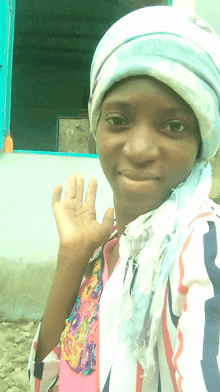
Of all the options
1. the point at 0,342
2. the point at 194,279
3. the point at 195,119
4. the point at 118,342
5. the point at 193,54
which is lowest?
the point at 0,342

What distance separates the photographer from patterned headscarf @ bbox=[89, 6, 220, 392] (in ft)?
1.80

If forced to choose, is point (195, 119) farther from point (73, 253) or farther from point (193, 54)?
point (73, 253)

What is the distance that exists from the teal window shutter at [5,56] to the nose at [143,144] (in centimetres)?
174

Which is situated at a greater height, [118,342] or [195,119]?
[195,119]

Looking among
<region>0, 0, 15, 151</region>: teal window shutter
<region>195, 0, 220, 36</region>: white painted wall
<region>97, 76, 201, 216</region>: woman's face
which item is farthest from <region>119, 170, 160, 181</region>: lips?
<region>195, 0, 220, 36</region>: white painted wall

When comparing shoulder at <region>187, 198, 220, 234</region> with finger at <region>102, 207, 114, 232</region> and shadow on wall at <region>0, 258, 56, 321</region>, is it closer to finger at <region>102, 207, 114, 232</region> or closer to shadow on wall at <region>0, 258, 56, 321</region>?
finger at <region>102, 207, 114, 232</region>

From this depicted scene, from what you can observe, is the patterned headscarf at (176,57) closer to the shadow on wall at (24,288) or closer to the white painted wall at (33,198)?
the white painted wall at (33,198)

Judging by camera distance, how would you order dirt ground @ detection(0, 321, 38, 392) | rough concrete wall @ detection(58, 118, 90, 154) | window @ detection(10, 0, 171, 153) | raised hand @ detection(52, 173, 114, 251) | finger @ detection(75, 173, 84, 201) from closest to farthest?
raised hand @ detection(52, 173, 114, 251) → finger @ detection(75, 173, 84, 201) → dirt ground @ detection(0, 321, 38, 392) → rough concrete wall @ detection(58, 118, 90, 154) → window @ detection(10, 0, 171, 153)

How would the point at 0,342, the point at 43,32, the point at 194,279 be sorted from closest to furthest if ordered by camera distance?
the point at 194,279 → the point at 0,342 → the point at 43,32

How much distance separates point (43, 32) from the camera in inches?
216

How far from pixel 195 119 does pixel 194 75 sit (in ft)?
0.25

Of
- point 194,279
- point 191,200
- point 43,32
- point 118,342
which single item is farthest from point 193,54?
point 43,32

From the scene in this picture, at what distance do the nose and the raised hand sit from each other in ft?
A: 0.82

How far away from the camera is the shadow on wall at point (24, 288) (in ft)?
7.47
